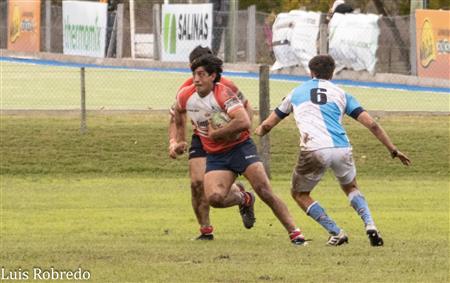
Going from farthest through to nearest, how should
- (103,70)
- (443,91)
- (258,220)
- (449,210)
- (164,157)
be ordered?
(103,70), (443,91), (164,157), (449,210), (258,220)

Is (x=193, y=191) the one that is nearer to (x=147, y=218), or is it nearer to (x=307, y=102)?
(x=307, y=102)

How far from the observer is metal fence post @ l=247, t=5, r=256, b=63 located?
38.3 meters

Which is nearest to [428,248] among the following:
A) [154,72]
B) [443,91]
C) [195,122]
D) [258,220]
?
[195,122]

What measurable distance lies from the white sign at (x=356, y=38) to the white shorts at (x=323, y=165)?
22409mm

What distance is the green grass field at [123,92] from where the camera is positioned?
92.0 ft

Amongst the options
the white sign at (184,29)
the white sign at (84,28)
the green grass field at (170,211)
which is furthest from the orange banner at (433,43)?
the white sign at (84,28)

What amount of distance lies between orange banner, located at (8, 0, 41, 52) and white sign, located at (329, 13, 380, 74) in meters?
13.1

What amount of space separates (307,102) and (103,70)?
26.6 meters

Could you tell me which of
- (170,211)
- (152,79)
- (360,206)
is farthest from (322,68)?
(152,79)

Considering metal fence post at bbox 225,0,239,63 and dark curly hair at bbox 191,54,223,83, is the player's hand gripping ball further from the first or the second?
metal fence post at bbox 225,0,239,63

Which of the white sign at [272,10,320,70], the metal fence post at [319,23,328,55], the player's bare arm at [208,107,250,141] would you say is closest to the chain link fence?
the white sign at [272,10,320,70]

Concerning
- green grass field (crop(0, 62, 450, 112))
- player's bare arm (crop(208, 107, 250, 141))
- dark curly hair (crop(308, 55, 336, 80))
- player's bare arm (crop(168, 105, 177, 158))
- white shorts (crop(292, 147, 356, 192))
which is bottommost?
green grass field (crop(0, 62, 450, 112))

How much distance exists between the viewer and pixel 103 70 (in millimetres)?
38438

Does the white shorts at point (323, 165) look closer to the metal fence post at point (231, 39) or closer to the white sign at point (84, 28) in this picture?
the metal fence post at point (231, 39)
